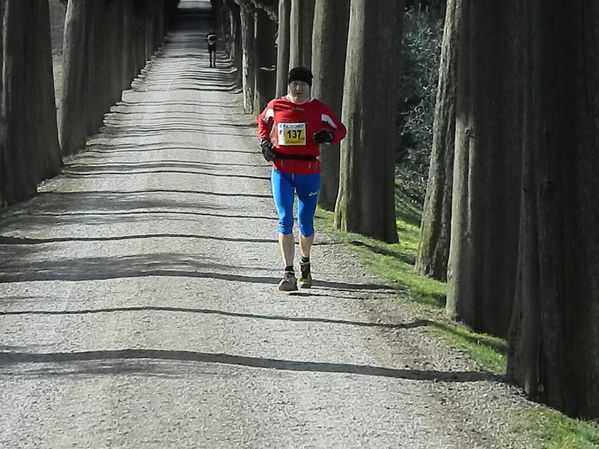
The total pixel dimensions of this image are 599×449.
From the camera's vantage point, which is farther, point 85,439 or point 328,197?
point 328,197

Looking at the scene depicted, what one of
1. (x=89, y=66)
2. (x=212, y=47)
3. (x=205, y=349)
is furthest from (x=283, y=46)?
(x=212, y=47)

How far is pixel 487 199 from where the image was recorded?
11625 millimetres

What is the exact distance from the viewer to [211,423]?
7.87m

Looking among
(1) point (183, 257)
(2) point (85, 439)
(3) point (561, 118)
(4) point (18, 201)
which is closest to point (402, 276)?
(1) point (183, 257)

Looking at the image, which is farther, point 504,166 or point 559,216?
point 504,166

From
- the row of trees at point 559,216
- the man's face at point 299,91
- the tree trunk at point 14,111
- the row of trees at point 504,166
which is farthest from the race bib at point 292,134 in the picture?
the tree trunk at point 14,111

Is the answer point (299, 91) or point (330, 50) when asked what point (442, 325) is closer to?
point (299, 91)

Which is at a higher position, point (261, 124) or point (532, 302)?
point (261, 124)

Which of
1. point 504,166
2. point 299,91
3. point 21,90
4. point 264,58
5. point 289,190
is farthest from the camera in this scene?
point 264,58

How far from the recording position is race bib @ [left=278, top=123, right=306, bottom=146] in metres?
11.9

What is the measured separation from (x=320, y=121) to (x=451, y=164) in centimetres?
A: 247

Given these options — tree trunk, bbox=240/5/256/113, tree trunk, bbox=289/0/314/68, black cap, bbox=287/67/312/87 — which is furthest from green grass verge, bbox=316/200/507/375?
tree trunk, bbox=240/5/256/113

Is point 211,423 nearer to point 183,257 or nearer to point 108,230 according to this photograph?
point 183,257

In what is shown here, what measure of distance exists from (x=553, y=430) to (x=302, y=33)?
17910 mm
